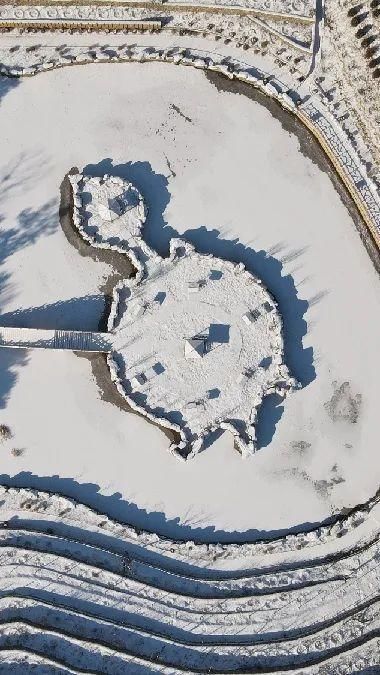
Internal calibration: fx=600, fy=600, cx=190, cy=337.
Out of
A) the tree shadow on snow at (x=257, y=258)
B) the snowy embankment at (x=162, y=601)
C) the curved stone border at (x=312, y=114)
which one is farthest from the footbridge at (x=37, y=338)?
the curved stone border at (x=312, y=114)

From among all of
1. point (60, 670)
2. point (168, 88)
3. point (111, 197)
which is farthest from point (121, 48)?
point (60, 670)

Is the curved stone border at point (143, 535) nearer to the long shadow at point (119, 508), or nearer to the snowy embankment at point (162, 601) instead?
the snowy embankment at point (162, 601)

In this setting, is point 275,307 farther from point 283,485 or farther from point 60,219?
point 60,219

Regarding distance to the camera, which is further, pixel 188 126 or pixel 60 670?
pixel 188 126

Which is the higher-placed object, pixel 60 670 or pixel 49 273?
pixel 49 273

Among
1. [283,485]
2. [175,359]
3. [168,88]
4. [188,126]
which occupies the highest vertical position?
[168,88]

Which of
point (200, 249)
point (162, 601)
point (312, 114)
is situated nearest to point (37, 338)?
point (200, 249)
